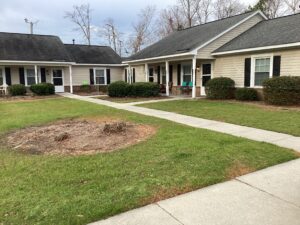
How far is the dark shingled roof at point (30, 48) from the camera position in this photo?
75.8 ft

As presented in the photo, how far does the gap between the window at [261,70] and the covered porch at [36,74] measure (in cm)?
1540

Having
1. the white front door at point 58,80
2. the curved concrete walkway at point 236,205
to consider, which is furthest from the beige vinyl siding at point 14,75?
the curved concrete walkway at point 236,205

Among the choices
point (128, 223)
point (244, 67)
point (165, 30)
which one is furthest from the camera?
point (165, 30)

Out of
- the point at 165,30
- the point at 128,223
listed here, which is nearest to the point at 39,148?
the point at 128,223

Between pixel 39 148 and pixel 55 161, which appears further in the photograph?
pixel 39 148

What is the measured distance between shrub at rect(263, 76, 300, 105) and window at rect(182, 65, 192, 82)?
7317 mm

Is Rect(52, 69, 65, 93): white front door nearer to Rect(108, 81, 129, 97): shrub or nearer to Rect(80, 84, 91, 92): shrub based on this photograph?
Rect(80, 84, 91, 92): shrub

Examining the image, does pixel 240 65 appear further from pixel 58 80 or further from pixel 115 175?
pixel 58 80

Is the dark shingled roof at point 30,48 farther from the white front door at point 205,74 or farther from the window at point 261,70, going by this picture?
the window at point 261,70

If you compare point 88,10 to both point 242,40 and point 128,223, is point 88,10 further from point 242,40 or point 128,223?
point 128,223

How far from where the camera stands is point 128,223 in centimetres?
315

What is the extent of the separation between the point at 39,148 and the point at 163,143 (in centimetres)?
268

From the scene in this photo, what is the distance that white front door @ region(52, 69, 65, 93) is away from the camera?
2555cm

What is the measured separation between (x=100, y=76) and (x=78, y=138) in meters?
21.6
